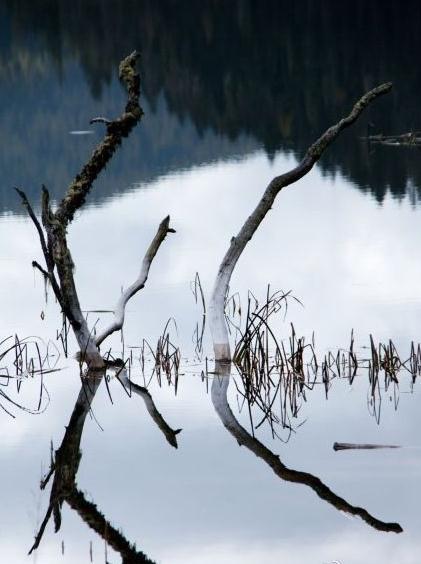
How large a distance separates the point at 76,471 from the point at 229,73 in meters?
90.1

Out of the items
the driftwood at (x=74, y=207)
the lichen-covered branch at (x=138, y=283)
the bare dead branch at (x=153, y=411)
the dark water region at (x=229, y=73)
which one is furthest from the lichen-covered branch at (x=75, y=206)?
the dark water region at (x=229, y=73)

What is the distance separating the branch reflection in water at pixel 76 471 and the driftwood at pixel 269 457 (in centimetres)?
63

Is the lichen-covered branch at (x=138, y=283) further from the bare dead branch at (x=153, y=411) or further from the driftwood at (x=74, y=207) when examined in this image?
the bare dead branch at (x=153, y=411)

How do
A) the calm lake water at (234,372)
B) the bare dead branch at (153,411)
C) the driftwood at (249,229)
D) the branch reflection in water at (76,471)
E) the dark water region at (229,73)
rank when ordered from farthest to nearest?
1. the dark water region at (229,73)
2. the driftwood at (249,229)
3. the bare dead branch at (153,411)
4. the calm lake water at (234,372)
5. the branch reflection in water at (76,471)

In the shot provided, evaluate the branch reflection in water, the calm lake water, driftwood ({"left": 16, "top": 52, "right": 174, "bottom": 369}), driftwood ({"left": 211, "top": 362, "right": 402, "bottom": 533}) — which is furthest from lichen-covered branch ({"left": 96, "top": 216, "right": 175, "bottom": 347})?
driftwood ({"left": 211, "top": 362, "right": 402, "bottom": 533})

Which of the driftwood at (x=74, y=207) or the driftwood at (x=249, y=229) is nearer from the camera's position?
the driftwood at (x=74, y=207)

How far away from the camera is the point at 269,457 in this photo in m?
14.1

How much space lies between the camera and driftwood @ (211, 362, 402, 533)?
12.2 meters

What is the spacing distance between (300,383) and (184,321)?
5217 mm

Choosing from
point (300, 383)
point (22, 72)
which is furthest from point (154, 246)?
point (22, 72)

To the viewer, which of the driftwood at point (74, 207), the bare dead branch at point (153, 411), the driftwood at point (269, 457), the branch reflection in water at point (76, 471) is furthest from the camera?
the driftwood at point (74, 207)

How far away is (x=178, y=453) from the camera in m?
14.5

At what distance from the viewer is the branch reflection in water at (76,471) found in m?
12.0

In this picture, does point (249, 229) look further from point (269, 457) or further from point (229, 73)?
point (229, 73)
